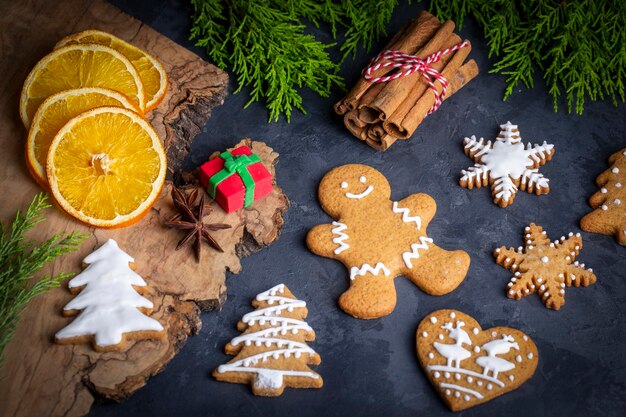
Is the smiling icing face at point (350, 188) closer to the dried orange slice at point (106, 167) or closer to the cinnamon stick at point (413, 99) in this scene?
the cinnamon stick at point (413, 99)

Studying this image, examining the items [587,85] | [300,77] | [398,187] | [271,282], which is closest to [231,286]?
[271,282]

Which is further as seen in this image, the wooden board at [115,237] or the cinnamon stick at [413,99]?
the cinnamon stick at [413,99]

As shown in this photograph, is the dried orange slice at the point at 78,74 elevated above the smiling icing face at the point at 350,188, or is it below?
above

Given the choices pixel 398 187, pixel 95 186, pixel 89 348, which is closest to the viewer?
pixel 89 348

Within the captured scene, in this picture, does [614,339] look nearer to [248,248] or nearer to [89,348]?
[248,248]

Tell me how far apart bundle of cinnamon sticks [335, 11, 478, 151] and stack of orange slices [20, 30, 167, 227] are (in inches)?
50.0

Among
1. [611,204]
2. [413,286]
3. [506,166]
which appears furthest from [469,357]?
[611,204]

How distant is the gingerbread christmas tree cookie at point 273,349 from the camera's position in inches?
157

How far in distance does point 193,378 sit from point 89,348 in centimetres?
54

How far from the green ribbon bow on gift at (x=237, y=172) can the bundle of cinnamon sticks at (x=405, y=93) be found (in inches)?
29.2

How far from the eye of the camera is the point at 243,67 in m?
5.08

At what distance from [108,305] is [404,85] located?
2172 mm

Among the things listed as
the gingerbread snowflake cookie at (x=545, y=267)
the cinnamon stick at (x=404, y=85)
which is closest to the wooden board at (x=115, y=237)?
the cinnamon stick at (x=404, y=85)

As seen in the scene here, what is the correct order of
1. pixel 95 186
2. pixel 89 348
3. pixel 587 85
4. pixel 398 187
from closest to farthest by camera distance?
pixel 89 348 → pixel 95 186 → pixel 398 187 → pixel 587 85
